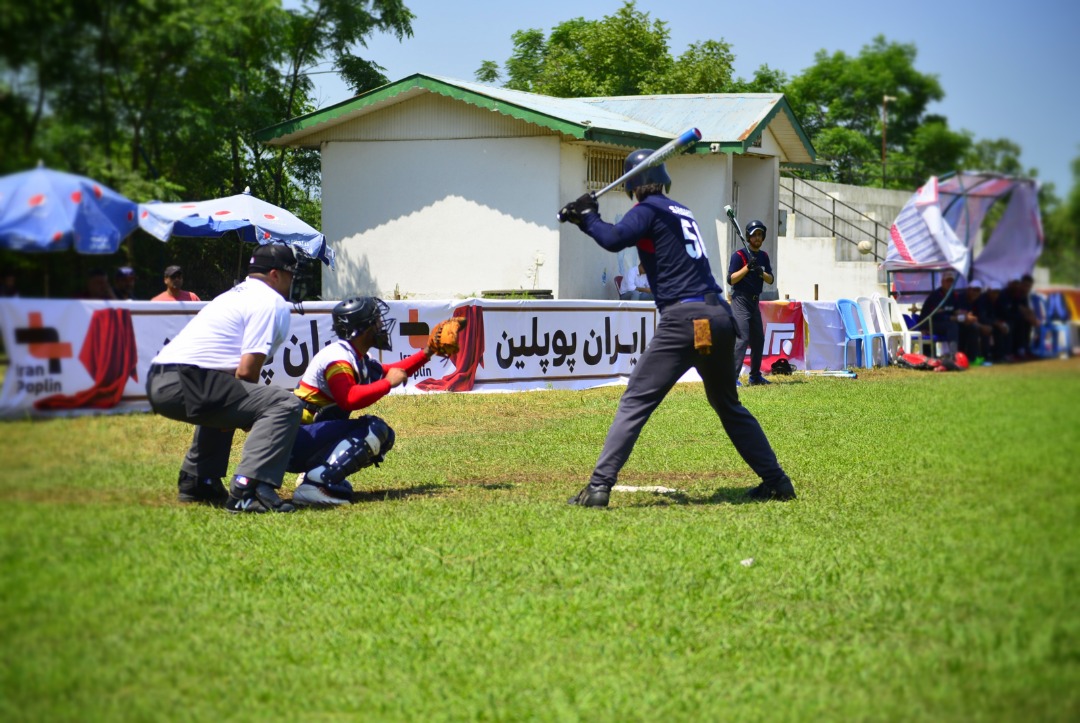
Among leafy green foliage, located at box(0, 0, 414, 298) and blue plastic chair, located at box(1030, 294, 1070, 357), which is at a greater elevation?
leafy green foliage, located at box(0, 0, 414, 298)

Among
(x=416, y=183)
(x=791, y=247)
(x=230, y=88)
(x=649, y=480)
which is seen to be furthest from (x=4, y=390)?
(x=416, y=183)

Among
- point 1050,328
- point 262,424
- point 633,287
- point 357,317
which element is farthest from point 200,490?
point 633,287

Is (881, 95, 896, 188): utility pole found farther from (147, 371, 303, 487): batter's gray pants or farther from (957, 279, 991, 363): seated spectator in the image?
(147, 371, 303, 487): batter's gray pants

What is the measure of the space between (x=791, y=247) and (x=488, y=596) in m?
2.10

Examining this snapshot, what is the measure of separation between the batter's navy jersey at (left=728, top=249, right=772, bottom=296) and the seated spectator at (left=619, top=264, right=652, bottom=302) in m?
5.09

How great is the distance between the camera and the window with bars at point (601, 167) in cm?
1953

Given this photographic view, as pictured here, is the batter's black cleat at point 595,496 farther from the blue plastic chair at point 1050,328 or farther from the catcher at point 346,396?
the blue plastic chair at point 1050,328

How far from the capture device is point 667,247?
7.48 meters

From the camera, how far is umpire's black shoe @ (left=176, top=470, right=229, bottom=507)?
7.49 metres

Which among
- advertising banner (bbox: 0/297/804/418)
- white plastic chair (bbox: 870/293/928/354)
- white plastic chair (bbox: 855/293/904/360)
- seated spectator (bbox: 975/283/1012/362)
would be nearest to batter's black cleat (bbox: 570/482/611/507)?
white plastic chair (bbox: 855/293/904/360)

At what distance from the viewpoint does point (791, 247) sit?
216 inches

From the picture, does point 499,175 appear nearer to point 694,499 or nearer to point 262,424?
point 694,499

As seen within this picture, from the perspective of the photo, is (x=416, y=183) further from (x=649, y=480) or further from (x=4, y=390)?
(x=4, y=390)

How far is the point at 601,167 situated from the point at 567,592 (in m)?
15.6
